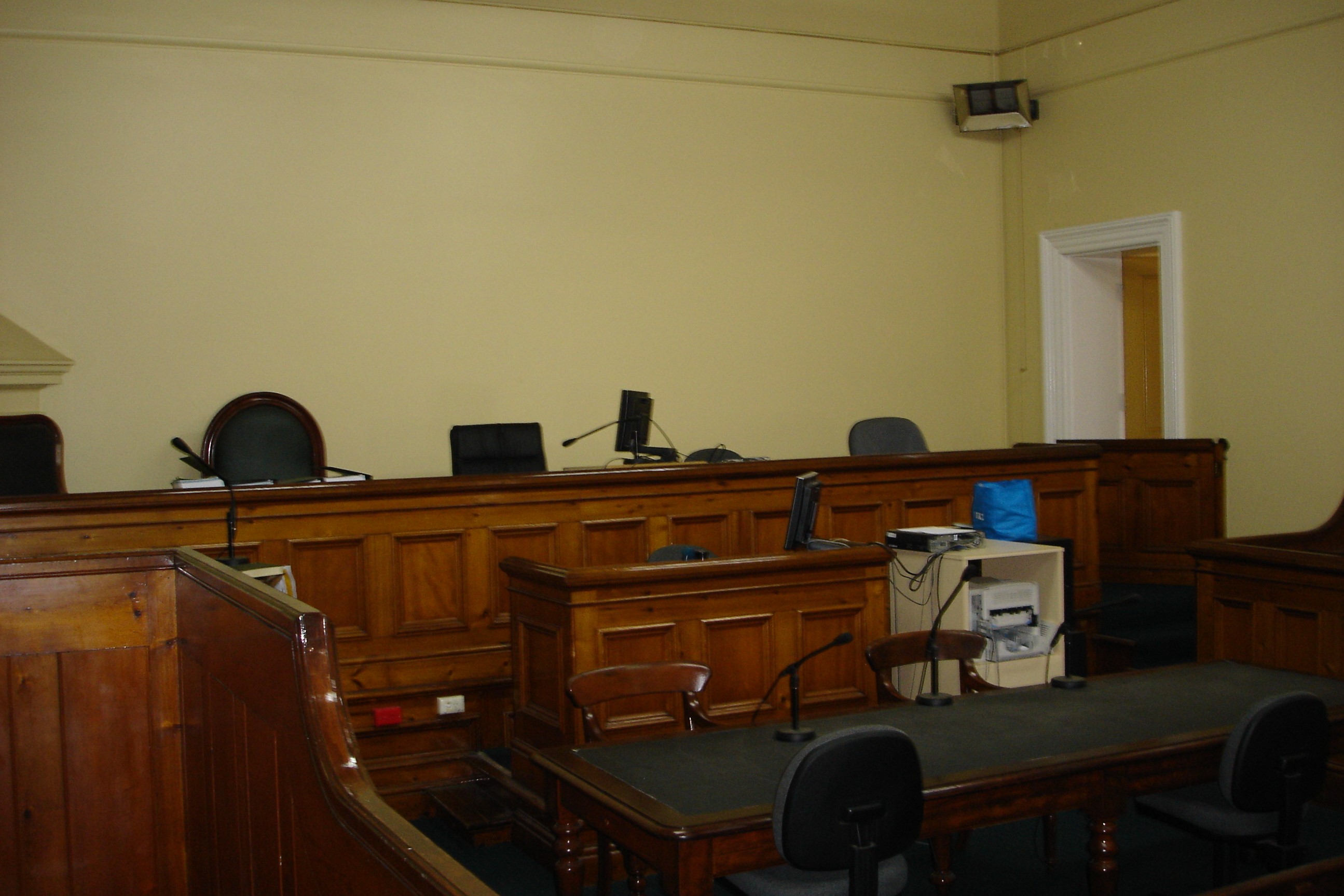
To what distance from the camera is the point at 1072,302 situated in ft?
24.9

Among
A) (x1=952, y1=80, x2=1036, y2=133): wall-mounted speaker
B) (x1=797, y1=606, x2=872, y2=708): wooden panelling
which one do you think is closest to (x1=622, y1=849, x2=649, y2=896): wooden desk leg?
(x1=797, y1=606, x2=872, y2=708): wooden panelling

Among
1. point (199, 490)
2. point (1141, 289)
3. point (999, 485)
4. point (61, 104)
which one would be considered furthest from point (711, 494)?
point (1141, 289)

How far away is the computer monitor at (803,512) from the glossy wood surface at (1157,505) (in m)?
2.81

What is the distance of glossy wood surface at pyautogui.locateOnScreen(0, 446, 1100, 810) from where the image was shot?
4.09 m

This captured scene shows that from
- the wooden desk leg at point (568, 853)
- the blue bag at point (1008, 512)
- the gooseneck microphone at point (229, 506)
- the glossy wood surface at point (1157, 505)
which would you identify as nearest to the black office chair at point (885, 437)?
the blue bag at point (1008, 512)

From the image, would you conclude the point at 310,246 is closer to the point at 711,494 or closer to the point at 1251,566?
the point at 711,494

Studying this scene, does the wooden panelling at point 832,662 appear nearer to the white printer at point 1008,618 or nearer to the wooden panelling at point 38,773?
the white printer at point 1008,618

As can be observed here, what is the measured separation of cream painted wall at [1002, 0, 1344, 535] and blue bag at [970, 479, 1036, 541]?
8.01 feet

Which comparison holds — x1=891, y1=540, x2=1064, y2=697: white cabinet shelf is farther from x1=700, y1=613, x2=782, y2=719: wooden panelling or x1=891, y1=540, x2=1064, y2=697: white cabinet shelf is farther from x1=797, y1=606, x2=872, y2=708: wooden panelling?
x1=700, y1=613, x2=782, y2=719: wooden panelling

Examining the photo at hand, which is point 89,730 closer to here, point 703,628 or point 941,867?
point 703,628

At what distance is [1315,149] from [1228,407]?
1441 mm

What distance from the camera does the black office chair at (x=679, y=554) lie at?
4129 mm

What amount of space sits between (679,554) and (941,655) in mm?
1154

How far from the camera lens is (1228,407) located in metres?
6.63
